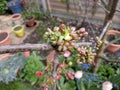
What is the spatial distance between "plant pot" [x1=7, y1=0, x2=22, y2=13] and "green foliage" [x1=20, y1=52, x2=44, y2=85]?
2451 mm

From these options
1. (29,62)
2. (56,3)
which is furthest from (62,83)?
(56,3)

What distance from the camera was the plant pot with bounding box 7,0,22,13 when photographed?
16.9ft

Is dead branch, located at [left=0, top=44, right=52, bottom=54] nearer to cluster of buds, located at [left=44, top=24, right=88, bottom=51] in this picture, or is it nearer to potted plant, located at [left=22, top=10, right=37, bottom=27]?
cluster of buds, located at [left=44, top=24, right=88, bottom=51]

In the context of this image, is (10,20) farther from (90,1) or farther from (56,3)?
(90,1)

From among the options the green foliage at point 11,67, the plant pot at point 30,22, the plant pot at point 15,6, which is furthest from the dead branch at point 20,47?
the plant pot at point 15,6

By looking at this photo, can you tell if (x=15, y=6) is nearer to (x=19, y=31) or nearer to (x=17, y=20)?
(x=17, y=20)

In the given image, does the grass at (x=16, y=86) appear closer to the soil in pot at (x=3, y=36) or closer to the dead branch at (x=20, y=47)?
the soil in pot at (x=3, y=36)

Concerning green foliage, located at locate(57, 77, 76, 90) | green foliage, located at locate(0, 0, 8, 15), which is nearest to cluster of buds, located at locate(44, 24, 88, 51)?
green foliage, located at locate(57, 77, 76, 90)

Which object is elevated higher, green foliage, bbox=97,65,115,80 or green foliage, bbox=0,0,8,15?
green foliage, bbox=0,0,8,15

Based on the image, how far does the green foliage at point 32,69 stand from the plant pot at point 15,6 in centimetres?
245

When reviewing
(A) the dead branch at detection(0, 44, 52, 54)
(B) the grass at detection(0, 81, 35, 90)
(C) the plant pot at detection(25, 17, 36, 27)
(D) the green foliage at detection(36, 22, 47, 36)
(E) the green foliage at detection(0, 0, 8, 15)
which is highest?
(A) the dead branch at detection(0, 44, 52, 54)

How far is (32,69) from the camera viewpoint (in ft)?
9.84

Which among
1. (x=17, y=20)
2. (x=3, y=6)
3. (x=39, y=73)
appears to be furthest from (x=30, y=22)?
(x=39, y=73)

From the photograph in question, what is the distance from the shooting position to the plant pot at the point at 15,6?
202 inches
